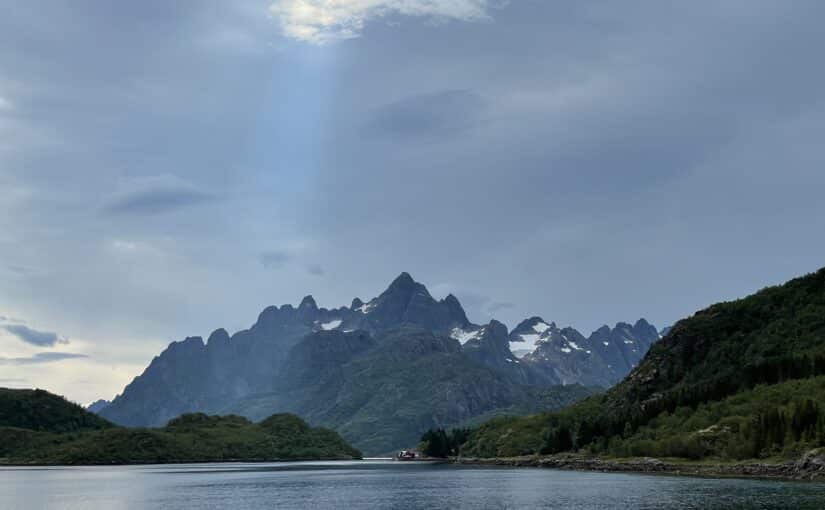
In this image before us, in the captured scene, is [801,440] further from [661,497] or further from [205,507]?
[205,507]

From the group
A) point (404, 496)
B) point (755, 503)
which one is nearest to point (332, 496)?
point (404, 496)

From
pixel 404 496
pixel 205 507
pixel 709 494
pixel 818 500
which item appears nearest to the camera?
pixel 818 500

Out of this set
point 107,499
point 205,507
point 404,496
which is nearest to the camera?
point 205,507

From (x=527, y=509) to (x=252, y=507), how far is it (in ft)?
196

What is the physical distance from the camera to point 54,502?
189m

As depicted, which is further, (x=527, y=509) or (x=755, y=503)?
(x=527, y=509)

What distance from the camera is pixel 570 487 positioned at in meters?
189

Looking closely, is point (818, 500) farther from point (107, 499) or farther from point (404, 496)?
point (107, 499)

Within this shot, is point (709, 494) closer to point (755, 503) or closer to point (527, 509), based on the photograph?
point (755, 503)

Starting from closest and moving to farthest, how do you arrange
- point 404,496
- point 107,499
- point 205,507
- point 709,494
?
point 709,494, point 205,507, point 404,496, point 107,499

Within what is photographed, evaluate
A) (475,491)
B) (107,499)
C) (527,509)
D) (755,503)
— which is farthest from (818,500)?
(107,499)

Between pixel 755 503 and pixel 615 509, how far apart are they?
22.0 meters

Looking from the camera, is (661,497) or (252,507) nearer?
(661,497)

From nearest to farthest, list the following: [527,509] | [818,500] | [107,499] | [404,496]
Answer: [818,500] < [527,509] < [404,496] < [107,499]
